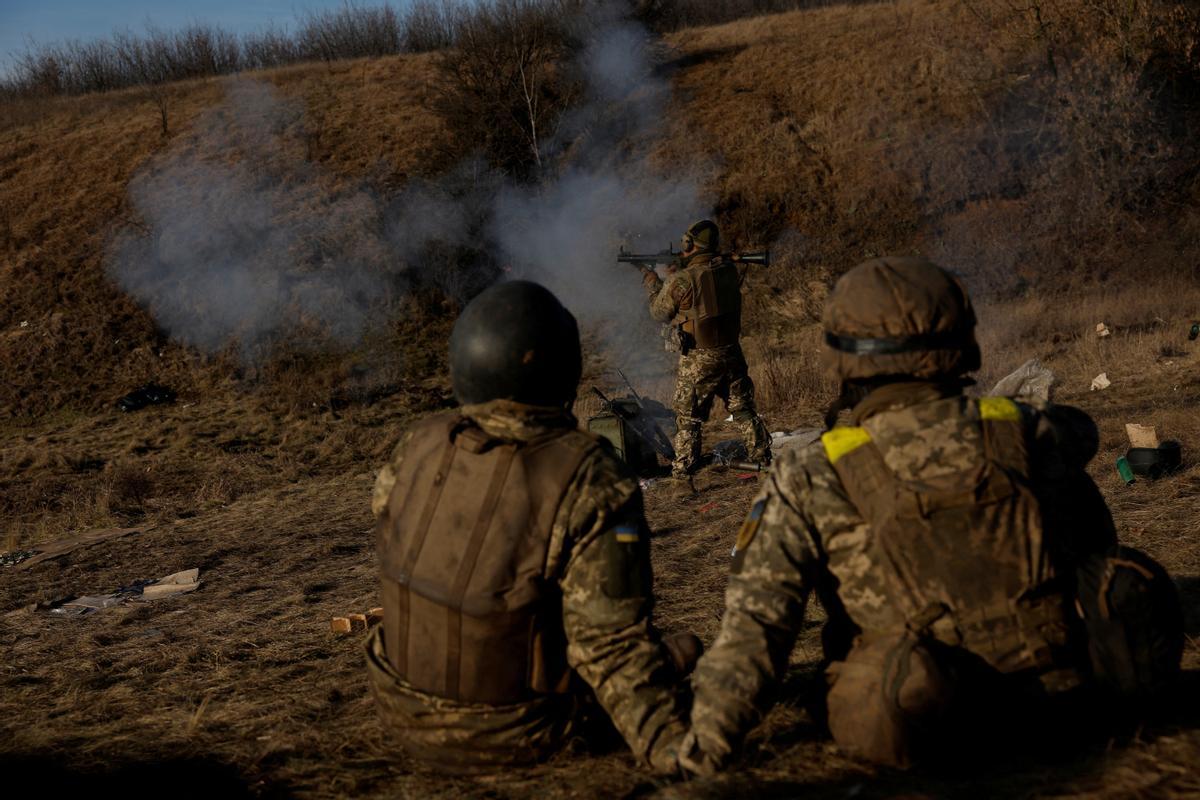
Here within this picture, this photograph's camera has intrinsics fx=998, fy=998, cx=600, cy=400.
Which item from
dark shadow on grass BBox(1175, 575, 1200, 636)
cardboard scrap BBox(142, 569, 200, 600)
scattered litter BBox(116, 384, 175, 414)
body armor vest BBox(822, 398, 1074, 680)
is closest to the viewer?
body armor vest BBox(822, 398, 1074, 680)

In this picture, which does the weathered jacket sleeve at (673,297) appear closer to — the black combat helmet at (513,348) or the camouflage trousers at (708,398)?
the camouflage trousers at (708,398)

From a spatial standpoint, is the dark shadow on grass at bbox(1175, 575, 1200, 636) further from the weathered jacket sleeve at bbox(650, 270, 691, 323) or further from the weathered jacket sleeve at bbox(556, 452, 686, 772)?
the weathered jacket sleeve at bbox(650, 270, 691, 323)

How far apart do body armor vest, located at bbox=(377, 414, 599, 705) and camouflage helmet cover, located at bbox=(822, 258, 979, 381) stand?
28.7 inches

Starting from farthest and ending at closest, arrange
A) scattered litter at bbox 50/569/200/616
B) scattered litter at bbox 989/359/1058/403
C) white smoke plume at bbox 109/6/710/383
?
white smoke plume at bbox 109/6/710/383
scattered litter at bbox 989/359/1058/403
scattered litter at bbox 50/569/200/616

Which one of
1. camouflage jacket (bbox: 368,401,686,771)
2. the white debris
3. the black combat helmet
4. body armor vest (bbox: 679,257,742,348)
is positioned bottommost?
the white debris

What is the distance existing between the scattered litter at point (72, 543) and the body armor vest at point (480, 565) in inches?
241

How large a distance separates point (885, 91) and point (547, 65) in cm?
793

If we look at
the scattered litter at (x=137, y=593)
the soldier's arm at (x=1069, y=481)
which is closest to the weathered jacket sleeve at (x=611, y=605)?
the soldier's arm at (x=1069, y=481)

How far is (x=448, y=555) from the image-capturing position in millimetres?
2590

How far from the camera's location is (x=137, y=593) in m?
6.37

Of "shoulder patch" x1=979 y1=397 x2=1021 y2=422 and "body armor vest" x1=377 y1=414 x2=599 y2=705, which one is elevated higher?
"shoulder patch" x1=979 y1=397 x2=1021 y2=422

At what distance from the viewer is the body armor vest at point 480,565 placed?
2.55 metres

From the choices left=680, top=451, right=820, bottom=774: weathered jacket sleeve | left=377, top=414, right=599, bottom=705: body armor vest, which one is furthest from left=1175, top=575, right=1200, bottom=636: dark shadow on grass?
left=377, top=414, right=599, bottom=705: body armor vest

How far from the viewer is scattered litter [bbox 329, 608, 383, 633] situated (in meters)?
4.91
